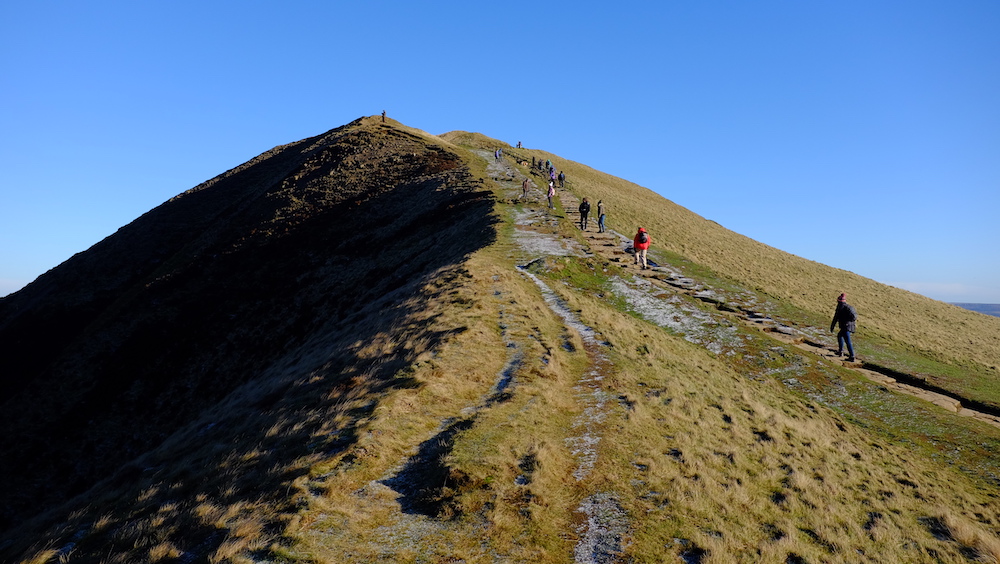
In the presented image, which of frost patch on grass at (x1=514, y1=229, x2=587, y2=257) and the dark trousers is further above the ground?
frost patch on grass at (x1=514, y1=229, x2=587, y2=257)

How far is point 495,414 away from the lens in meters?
10.9

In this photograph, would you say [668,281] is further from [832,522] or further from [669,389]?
[832,522]

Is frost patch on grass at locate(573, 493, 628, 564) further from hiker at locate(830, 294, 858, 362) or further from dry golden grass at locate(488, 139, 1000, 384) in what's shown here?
dry golden grass at locate(488, 139, 1000, 384)

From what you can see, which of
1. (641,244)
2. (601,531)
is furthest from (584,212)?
(601,531)

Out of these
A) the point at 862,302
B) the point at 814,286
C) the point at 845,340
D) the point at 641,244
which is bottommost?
the point at 845,340

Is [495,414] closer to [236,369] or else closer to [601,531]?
[601,531]

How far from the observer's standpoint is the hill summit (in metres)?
7.70

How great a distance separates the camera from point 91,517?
30.8ft

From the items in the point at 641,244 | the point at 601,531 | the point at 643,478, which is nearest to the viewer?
the point at 601,531

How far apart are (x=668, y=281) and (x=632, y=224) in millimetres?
19689

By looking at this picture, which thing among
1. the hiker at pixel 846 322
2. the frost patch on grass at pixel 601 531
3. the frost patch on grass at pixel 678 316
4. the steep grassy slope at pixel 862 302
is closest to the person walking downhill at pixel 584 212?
the steep grassy slope at pixel 862 302

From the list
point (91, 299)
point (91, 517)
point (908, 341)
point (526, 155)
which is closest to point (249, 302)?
point (91, 299)

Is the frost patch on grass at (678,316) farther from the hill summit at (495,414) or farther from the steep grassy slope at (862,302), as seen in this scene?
the steep grassy slope at (862,302)

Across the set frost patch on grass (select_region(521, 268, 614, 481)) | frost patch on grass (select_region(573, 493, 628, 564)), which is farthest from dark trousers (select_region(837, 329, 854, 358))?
frost patch on grass (select_region(573, 493, 628, 564))
